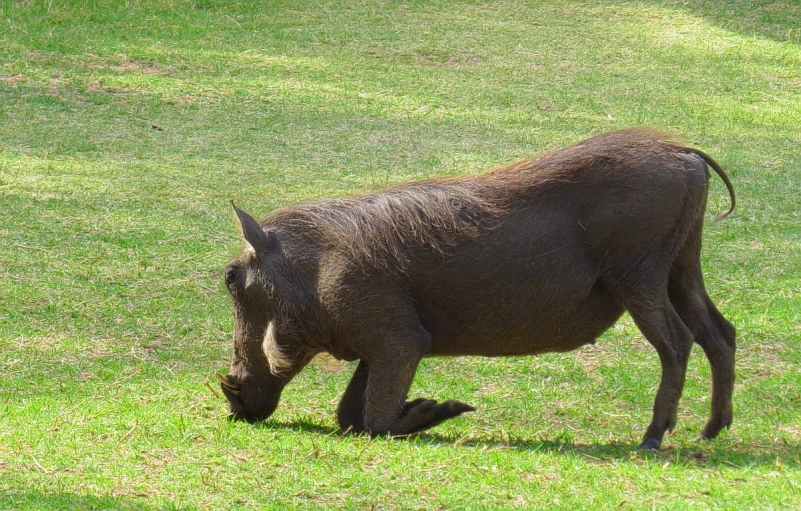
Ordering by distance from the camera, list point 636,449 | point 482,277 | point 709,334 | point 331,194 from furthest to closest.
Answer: point 331,194 < point 709,334 < point 482,277 < point 636,449

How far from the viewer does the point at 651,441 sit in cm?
468

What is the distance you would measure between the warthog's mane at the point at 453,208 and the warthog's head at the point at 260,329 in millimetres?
196

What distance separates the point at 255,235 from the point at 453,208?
0.86 metres

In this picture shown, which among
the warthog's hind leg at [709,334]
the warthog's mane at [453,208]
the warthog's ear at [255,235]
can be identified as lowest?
the warthog's hind leg at [709,334]

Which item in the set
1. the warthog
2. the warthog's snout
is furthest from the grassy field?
the warthog

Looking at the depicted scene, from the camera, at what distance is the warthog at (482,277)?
4711mm

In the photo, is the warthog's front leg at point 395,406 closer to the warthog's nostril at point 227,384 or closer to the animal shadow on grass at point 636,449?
the animal shadow on grass at point 636,449

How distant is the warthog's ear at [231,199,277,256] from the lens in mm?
4898

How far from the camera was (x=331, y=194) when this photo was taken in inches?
303

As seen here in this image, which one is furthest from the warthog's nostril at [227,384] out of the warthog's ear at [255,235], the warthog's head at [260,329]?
the warthog's ear at [255,235]

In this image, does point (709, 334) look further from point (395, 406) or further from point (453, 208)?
point (395, 406)

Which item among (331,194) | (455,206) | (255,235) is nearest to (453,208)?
(455,206)

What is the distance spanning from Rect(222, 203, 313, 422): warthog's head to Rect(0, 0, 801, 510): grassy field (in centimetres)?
17

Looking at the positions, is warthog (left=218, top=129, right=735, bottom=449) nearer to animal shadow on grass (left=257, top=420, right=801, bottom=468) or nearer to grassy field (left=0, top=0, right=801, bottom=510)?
animal shadow on grass (left=257, top=420, right=801, bottom=468)
